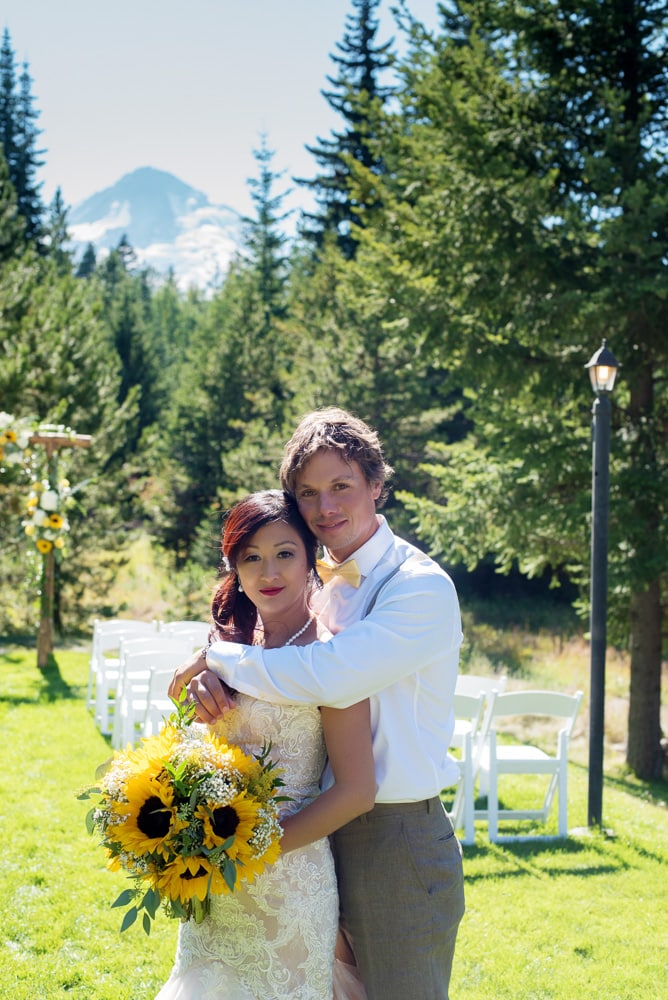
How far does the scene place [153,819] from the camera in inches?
82.8

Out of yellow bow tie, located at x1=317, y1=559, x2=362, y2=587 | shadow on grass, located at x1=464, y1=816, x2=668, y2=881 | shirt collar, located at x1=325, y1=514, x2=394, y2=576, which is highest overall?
shirt collar, located at x1=325, y1=514, x2=394, y2=576

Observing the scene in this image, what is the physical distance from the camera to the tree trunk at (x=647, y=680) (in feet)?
32.0

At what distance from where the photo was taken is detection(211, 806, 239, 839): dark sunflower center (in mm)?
2084

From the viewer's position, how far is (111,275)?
5309 cm

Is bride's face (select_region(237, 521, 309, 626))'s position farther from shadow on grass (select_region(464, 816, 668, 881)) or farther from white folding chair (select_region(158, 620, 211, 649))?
white folding chair (select_region(158, 620, 211, 649))

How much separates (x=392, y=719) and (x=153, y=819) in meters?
0.66

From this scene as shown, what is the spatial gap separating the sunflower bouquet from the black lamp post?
504cm

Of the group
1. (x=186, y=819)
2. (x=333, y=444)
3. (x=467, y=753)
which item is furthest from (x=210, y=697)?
(x=467, y=753)

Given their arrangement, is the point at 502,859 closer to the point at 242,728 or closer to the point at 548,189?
the point at 242,728

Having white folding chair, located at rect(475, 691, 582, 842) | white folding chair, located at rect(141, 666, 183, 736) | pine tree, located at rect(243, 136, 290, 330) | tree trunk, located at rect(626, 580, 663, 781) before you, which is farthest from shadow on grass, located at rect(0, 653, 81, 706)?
pine tree, located at rect(243, 136, 290, 330)

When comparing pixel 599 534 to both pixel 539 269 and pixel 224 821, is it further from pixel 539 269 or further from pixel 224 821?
pixel 224 821

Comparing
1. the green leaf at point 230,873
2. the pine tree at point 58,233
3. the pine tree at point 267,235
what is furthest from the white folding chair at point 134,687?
the pine tree at point 267,235

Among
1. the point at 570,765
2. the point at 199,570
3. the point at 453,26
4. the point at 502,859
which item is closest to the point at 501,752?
the point at 502,859

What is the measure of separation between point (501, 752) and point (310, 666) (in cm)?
483
